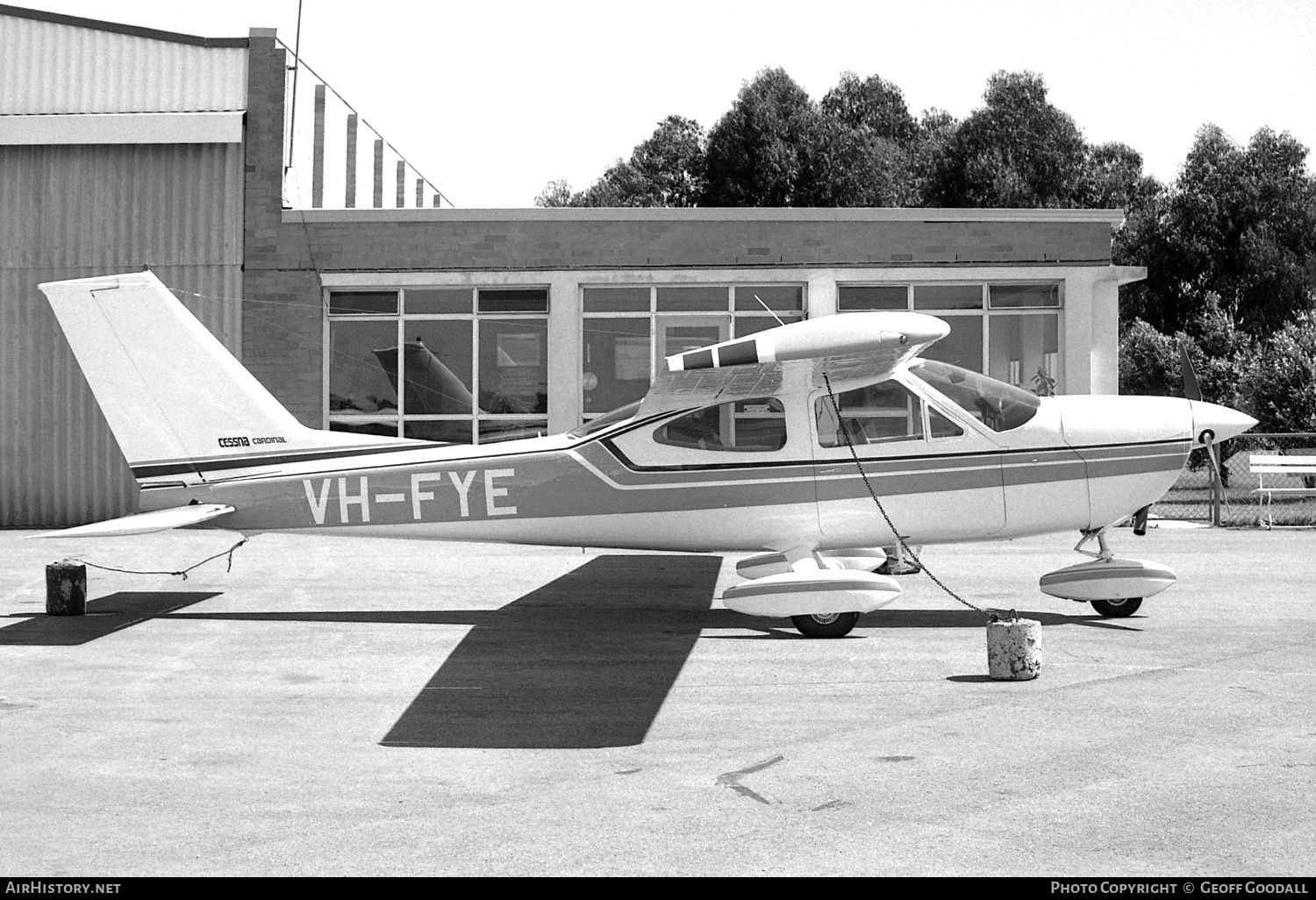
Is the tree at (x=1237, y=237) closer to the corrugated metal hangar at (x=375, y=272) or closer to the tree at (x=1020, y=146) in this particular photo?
the tree at (x=1020, y=146)

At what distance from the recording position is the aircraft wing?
26.2 feet

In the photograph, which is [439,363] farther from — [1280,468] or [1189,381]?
[1280,468]

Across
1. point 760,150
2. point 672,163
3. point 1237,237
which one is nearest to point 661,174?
point 672,163

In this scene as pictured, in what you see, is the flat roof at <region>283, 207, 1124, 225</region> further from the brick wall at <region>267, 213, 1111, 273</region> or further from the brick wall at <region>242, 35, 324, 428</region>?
the brick wall at <region>242, 35, 324, 428</region>

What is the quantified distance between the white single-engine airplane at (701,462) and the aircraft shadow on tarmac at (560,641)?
2.14 ft

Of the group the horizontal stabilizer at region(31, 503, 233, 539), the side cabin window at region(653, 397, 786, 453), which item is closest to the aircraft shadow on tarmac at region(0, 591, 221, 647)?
the horizontal stabilizer at region(31, 503, 233, 539)

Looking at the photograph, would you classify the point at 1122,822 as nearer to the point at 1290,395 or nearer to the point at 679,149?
the point at 1290,395

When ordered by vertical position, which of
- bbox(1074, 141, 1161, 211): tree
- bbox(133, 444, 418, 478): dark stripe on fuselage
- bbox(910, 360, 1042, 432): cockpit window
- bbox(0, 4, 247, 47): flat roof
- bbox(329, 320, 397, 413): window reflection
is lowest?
bbox(133, 444, 418, 478): dark stripe on fuselage

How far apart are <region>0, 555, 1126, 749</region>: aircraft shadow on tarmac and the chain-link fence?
675 cm

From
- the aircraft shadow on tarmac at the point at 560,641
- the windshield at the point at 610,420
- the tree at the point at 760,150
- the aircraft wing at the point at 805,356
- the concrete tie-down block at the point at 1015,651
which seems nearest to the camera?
the aircraft shadow on tarmac at the point at 560,641

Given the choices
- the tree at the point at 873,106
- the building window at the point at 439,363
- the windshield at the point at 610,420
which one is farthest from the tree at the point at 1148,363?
the tree at the point at 873,106

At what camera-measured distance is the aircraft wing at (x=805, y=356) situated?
798cm
